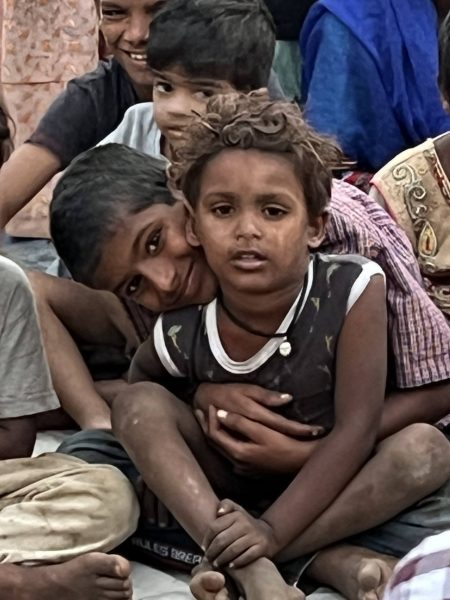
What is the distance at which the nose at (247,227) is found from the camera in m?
2.57

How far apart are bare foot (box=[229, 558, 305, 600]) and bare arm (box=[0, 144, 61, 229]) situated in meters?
1.59

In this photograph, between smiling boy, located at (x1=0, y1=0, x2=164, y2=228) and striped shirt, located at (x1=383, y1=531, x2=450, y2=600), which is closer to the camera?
striped shirt, located at (x1=383, y1=531, x2=450, y2=600)

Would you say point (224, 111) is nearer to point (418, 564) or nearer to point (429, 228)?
point (429, 228)

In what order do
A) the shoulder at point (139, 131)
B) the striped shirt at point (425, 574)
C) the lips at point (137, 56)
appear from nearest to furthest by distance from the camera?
the striped shirt at point (425, 574), the shoulder at point (139, 131), the lips at point (137, 56)

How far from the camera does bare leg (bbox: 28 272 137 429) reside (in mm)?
3340

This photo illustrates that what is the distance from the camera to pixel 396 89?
430 centimetres

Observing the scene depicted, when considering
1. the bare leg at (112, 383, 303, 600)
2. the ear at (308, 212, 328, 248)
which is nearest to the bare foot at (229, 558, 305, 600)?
the bare leg at (112, 383, 303, 600)

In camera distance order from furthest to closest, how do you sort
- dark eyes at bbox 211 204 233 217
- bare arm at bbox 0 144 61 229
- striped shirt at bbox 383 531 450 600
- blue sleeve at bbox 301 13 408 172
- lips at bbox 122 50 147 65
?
1. blue sleeve at bbox 301 13 408 172
2. bare arm at bbox 0 144 61 229
3. lips at bbox 122 50 147 65
4. dark eyes at bbox 211 204 233 217
5. striped shirt at bbox 383 531 450 600

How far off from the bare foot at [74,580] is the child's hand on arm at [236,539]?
154mm

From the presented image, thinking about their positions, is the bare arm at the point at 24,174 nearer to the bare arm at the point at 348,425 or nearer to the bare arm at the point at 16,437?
the bare arm at the point at 16,437

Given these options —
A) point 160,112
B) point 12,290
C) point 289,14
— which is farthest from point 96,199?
point 289,14

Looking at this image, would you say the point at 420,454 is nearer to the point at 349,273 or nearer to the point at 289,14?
the point at 349,273

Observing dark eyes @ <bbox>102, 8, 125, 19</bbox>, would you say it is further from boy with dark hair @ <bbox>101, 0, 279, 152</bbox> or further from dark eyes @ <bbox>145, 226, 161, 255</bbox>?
dark eyes @ <bbox>145, 226, 161, 255</bbox>

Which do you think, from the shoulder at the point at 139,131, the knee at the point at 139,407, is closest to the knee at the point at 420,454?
the knee at the point at 139,407
